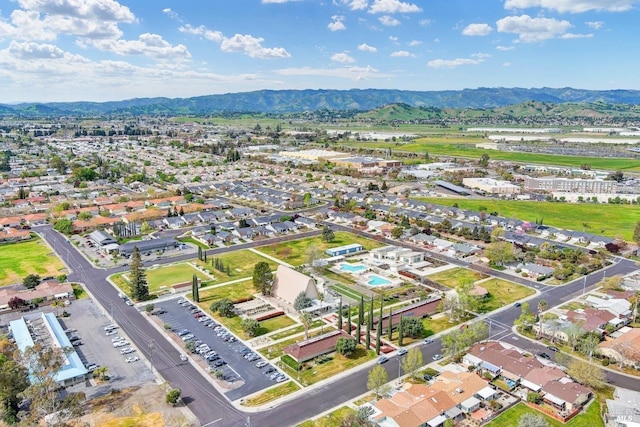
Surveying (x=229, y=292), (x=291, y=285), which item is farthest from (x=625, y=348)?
(x=229, y=292)

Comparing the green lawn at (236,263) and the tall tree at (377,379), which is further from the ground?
the tall tree at (377,379)

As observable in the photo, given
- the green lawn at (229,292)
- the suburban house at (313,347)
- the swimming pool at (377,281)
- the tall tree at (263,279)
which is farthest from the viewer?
the swimming pool at (377,281)

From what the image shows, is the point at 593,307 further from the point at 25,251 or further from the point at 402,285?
the point at 25,251

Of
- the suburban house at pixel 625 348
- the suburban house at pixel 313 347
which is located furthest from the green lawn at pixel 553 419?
the suburban house at pixel 313 347

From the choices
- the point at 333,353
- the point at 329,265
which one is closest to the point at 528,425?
the point at 333,353

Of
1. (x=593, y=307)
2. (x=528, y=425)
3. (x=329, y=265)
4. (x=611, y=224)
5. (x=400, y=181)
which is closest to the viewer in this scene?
(x=528, y=425)

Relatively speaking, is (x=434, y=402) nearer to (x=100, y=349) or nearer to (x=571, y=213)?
(x=100, y=349)

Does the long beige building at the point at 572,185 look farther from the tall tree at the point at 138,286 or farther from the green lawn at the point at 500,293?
the tall tree at the point at 138,286

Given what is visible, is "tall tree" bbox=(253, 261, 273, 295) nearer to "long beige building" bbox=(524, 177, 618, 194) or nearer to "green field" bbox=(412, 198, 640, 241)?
"green field" bbox=(412, 198, 640, 241)
